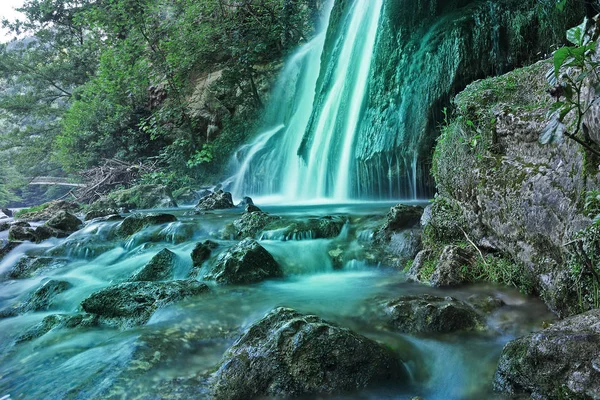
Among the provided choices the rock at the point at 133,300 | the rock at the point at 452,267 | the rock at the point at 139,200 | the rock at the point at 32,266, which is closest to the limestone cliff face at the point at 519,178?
the rock at the point at 452,267

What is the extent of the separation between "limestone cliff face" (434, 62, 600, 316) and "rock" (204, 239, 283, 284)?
2337 mm

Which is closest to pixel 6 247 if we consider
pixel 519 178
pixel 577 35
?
pixel 519 178

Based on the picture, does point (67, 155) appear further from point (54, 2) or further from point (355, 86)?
point (355, 86)

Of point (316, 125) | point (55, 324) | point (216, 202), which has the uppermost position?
point (316, 125)

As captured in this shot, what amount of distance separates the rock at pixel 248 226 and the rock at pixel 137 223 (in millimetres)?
1622

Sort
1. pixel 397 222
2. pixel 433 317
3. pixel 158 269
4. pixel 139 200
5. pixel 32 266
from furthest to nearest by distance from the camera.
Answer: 1. pixel 139 200
2. pixel 32 266
3. pixel 397 222
4. pixel 158 269
5. pixel 433 317

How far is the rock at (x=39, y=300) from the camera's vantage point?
456 cm

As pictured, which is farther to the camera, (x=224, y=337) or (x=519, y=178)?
(x=519, y=178)

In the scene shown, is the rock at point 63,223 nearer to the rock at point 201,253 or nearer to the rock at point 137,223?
the rock at point 137,223

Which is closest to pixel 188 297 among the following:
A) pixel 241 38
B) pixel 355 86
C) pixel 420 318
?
A: pixel 420 318

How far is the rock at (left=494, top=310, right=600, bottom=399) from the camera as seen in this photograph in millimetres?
1925

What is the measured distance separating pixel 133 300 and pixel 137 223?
4.16 meters

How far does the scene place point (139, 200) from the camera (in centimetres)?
1342

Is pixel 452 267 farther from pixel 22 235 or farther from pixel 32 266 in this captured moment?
pixel 22 235
